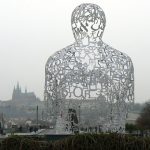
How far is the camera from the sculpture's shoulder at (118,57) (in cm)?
1264

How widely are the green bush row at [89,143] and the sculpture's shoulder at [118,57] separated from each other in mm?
5735

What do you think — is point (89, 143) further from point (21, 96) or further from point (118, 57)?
point (21, 96)

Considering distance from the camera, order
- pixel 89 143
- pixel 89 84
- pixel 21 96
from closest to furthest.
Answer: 1. pixel 89 143
2. pixel 89 84
3. pixel 21 96

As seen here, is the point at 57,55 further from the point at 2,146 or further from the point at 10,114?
the point at 10,114

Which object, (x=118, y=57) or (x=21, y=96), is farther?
(x=21, y=96)

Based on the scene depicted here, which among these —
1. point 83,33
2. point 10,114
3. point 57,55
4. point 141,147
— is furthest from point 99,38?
point 10,114

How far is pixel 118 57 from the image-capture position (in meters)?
12.7

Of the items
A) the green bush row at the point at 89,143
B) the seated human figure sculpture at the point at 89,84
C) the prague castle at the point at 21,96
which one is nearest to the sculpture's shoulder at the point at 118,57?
the seated human figure sculpture at the point at 89,84

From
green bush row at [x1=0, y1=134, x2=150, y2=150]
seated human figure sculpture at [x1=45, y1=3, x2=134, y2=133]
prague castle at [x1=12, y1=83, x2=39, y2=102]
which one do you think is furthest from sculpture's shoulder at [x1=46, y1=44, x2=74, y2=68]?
prague castle at [x1=12, y1=83, x2=39, y2=102]

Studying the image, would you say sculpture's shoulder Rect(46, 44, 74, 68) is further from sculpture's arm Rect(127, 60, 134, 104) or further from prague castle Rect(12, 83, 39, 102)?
prague castle Rect(12, 83, 39, 102)

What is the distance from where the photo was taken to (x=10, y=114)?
90.7m

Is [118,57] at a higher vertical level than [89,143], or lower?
higher

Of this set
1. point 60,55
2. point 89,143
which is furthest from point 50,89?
point 89,143

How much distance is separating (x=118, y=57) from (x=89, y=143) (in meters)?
6.06
